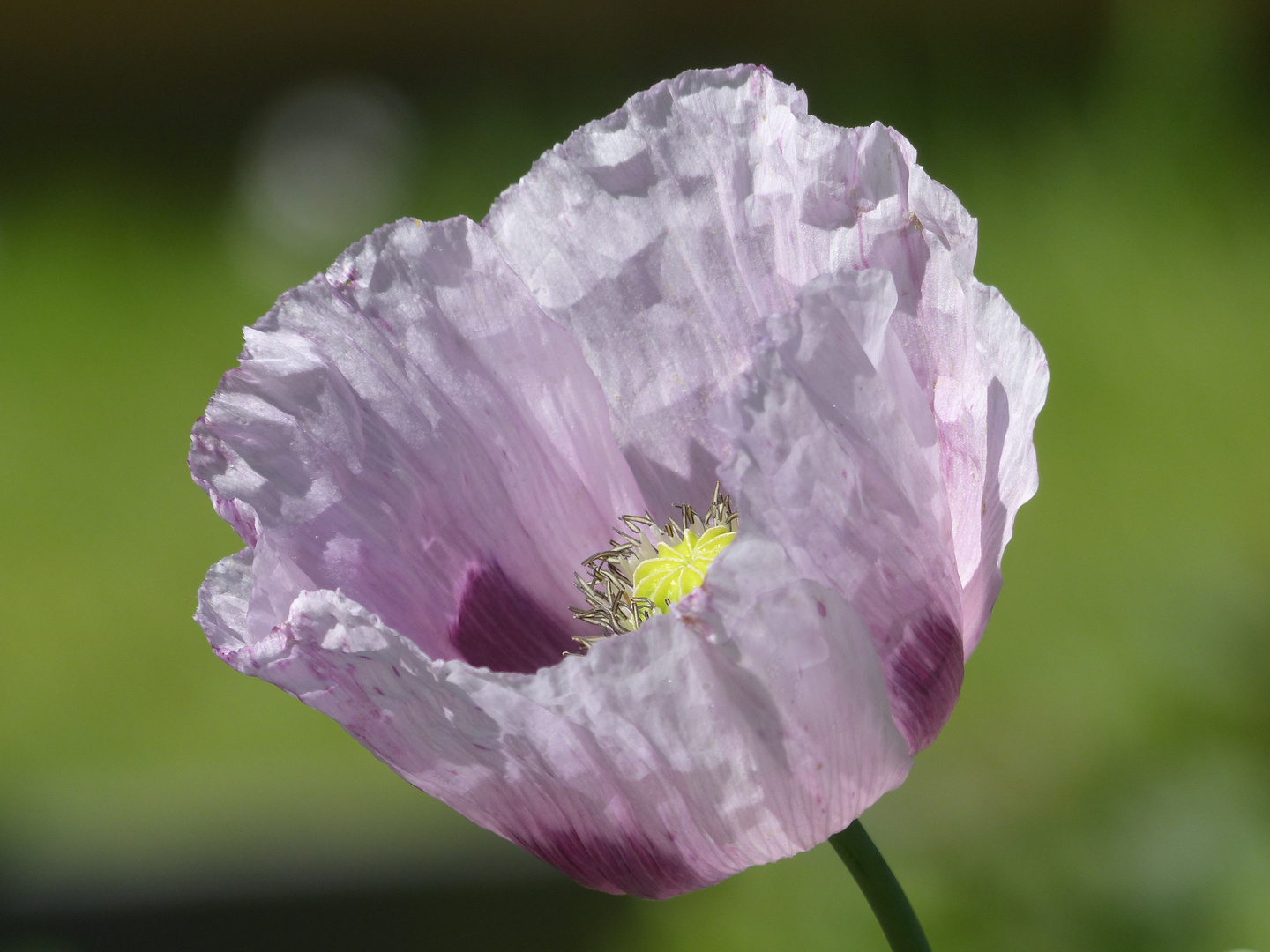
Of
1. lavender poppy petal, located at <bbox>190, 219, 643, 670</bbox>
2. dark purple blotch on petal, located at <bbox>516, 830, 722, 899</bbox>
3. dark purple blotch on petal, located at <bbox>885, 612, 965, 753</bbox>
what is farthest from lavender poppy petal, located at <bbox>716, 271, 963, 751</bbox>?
lavender poppy petal, located at <bbox>190, 219, 643, 670</bbox>

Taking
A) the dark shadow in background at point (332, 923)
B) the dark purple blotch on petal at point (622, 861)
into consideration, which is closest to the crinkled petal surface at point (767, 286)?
the dark purple blotch on petal at point (622, 861)

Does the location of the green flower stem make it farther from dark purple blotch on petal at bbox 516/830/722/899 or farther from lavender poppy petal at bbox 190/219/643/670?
lavender poppy petal at bbox 190/219/643/670

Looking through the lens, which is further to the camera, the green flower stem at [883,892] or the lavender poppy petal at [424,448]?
the lavender poppy petal at [424,448]

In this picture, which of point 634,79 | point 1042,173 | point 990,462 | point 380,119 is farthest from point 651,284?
point 380,119

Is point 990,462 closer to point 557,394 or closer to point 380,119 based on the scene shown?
point 557,394

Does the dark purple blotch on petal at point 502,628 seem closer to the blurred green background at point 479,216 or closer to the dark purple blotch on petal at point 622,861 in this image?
the dark purple blotch on petal at point 622,861

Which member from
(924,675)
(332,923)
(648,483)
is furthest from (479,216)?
(924,675)
